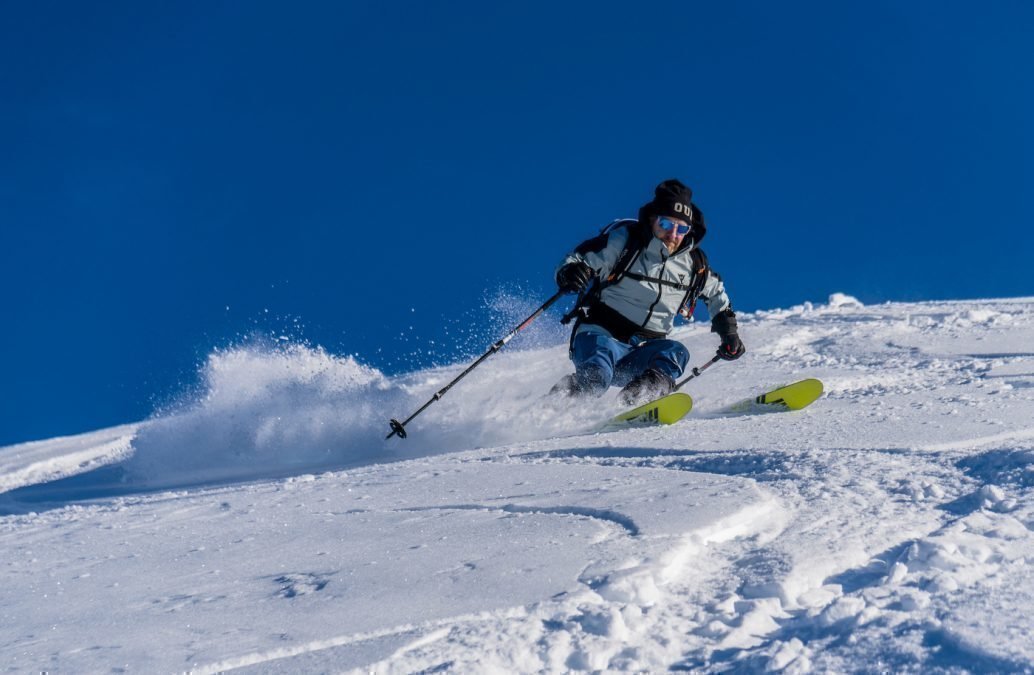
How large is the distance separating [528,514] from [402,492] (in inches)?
42.2

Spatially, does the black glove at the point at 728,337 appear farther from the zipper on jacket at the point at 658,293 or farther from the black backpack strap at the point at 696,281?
the zipper on jacket at the point at 658,293

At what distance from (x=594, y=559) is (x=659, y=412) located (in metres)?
3.50

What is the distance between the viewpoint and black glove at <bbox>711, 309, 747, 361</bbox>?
7.46 m

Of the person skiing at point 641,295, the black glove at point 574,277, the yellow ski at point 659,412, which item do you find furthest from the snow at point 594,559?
the black glove at point 574,277

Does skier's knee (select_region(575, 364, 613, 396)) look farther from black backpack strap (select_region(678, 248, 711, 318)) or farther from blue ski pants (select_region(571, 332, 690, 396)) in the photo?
black backpack strap (select_region(678, 248, 711, 318))

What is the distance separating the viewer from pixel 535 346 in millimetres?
13094

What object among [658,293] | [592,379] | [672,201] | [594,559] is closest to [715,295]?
[658,293]

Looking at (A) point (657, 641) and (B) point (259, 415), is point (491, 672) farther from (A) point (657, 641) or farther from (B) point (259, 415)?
(B) point (259, 415)

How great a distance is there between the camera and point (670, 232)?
23.1 ft

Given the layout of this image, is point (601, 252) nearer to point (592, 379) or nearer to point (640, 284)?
point (640, 284)

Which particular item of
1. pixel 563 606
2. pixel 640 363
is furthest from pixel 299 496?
pixel 640 363

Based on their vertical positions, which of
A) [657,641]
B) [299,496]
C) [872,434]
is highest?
[299,496]

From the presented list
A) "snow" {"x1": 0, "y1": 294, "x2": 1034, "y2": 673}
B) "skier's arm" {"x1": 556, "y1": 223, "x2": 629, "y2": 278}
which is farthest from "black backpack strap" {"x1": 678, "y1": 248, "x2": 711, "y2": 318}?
"snow" {"x1": 0, "y1": 294, "x2": 1034, "y2": 673}

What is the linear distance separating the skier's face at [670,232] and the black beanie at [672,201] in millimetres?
55
